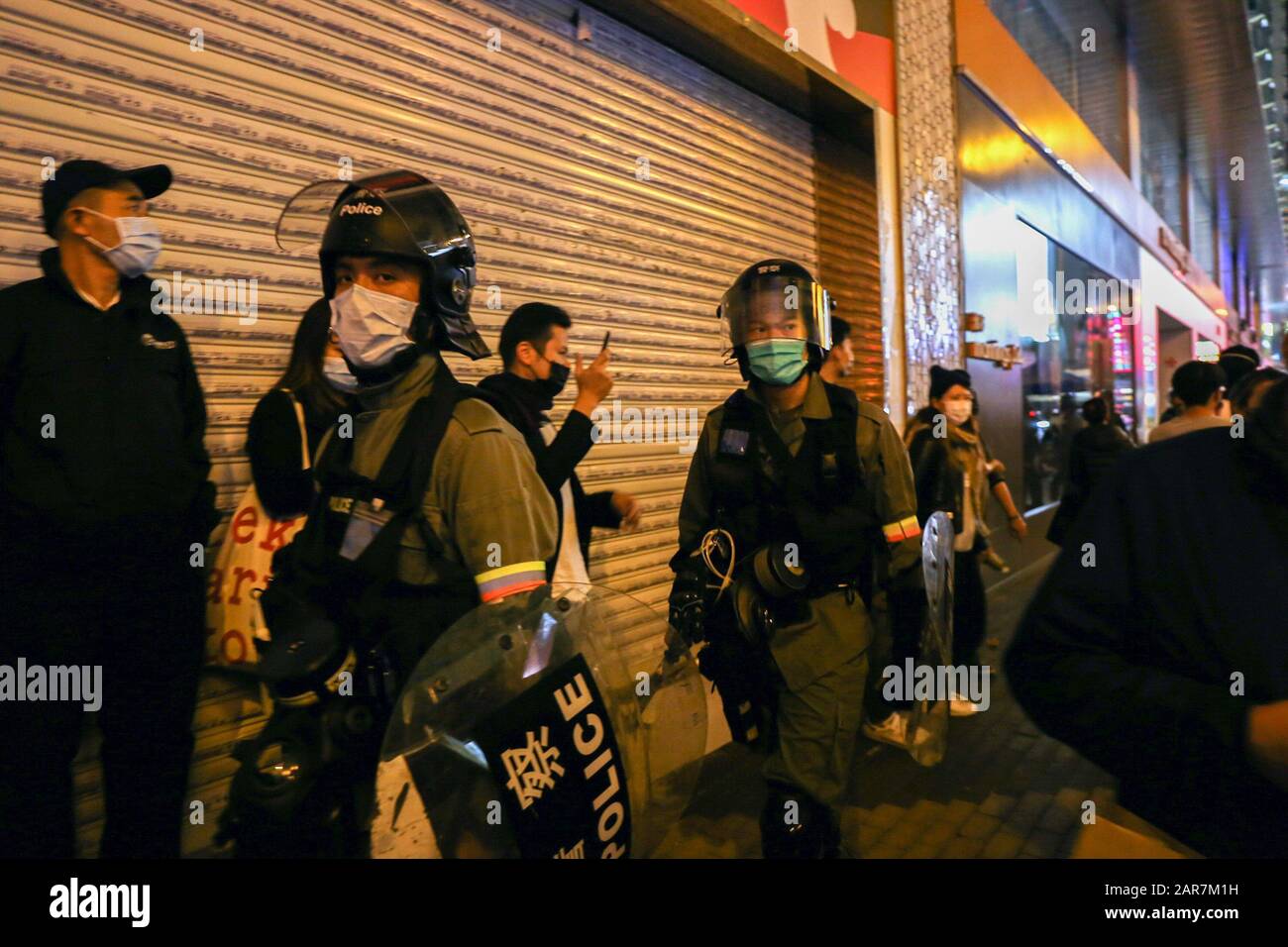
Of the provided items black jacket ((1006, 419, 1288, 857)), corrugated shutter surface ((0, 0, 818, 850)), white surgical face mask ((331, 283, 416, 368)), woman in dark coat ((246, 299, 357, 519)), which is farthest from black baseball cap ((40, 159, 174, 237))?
black jacket ((1006, 419, 1288, 857))

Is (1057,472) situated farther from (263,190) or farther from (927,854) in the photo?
(263,190)

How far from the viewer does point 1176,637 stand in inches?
50.3

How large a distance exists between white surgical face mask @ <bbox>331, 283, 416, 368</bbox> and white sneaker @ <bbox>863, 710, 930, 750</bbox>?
7.24 feet

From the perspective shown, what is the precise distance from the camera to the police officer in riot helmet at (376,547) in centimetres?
174

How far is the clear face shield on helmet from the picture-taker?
3.00 metres

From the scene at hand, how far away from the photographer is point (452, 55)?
3885mm

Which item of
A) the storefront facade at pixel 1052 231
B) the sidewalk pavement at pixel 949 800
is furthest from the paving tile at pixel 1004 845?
the storefront facade at pixel 1052 231

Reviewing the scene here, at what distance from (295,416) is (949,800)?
3.32m

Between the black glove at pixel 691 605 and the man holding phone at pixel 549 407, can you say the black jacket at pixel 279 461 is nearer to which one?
the man holding phone at pixel 549 407

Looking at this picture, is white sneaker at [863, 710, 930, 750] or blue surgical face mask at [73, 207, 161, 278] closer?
blue surgical face mask at [73, 207, 161, 278]

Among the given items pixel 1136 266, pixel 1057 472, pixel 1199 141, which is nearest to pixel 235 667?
pixel 1057 472

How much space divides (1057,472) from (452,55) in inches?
407

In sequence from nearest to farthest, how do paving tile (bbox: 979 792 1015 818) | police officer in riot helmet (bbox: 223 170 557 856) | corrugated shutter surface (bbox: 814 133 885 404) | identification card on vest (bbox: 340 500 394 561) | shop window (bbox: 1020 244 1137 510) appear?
1. police officer in riot helmet (bbox: 223 170 557 856)
2. identification card on vest (bbox: 340 500 394 561)
3. paving tile (bbox: 979 792 1015 818)
4. corrugated shutter surface (bbox: 814 133 885 404)
5. shop window (bbox: 1020 244 1137 510)

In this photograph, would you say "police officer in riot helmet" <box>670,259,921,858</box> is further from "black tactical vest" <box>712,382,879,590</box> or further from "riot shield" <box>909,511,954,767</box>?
"riot shield" <box>909,511,954,767</box>
